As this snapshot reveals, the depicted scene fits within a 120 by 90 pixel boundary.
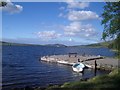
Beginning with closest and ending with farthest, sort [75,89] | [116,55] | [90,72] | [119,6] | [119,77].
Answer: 1. [75,89]
2. [119,77]
3. [119,6]
4. [116,55]
5. [90,72]

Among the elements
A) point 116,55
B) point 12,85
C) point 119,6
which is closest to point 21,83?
point 12,85

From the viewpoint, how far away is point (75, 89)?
21203 millimetres

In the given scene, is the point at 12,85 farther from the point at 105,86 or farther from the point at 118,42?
the point at 105,86

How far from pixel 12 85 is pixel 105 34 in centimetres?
2174

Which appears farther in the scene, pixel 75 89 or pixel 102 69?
pixel 102 69

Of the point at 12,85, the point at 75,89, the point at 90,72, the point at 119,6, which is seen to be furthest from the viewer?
the point at 90,72

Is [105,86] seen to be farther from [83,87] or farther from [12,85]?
[12,85]

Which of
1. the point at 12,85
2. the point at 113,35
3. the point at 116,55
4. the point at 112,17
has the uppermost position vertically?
the point at 112,17

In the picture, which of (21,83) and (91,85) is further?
(21,83)

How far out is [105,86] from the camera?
69.7ft

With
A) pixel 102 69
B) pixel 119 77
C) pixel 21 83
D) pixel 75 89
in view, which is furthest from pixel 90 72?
pixel 75 89

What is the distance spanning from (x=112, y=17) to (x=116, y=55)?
540 cm

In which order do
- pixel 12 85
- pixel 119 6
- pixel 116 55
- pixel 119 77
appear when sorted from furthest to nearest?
pixel 12 85 → pixel 116 55 → pixel 119 6 → pixel 119 77

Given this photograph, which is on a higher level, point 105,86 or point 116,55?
point 116,55
